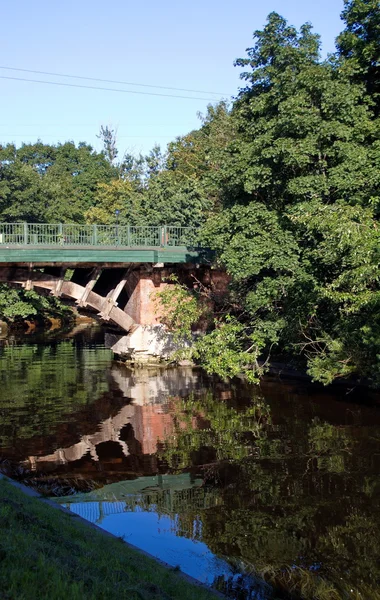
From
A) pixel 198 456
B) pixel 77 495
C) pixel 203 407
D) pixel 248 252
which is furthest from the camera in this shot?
pixel 203 407

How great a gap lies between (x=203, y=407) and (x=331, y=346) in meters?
4.79

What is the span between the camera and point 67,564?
20.7ft

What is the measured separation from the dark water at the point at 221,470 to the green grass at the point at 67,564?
153 centimetres

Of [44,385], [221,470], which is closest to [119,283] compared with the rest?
[44,385]

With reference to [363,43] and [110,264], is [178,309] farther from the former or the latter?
[363,43]

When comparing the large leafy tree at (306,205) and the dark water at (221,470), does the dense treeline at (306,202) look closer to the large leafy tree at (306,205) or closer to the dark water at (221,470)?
the large leafy tree at (306,205)

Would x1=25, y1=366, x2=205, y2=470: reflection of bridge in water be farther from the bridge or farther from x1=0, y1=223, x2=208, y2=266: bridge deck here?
x1=0, y1=223, x2=208, y2=266: bridge deck

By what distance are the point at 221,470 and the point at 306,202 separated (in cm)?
829

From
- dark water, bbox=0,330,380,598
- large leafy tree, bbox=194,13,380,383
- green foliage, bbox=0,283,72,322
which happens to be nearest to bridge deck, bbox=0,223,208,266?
Result: dark water, bbox=0,330,380,598

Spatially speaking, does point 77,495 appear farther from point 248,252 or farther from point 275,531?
point 248,252

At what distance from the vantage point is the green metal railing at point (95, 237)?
82.1ft

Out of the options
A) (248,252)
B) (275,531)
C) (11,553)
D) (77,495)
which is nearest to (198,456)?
(77,495)

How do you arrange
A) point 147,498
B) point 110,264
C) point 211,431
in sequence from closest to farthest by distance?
point 147,498
point 211,431
point 110,264

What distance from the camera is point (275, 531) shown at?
35.7ft
